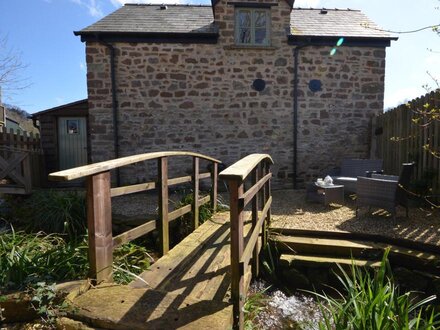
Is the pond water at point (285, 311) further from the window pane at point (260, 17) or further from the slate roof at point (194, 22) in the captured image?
the window pane at point (260, 17)

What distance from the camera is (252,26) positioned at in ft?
26.1

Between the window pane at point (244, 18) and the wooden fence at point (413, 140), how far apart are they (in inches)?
166

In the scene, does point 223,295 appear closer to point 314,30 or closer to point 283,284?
point 283,284

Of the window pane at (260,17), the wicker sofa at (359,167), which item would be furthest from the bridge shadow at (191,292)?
the window pane at (260,17)

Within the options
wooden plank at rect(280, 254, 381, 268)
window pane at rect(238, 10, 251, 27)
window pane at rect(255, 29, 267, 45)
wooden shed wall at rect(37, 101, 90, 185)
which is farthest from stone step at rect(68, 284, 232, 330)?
wooden shed wall at rect(37, 101, 90, 185)

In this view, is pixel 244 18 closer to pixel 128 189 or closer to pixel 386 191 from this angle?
pixel 386 191

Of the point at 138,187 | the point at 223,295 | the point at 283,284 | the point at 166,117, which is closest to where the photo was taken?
the point at 223,295

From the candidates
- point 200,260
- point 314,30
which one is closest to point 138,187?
point 200,260

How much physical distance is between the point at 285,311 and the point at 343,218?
7.39 ft

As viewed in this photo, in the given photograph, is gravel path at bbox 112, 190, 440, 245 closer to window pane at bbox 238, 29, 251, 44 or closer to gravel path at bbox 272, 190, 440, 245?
gravel path at bbox 272, 190, 440, 245

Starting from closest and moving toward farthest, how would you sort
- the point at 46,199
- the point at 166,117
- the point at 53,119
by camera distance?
the point at 46,199 → the point at 166,117 → the point at 53,119

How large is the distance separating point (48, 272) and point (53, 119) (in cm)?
811

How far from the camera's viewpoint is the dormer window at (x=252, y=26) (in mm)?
7891

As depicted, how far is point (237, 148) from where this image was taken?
8.09 m
